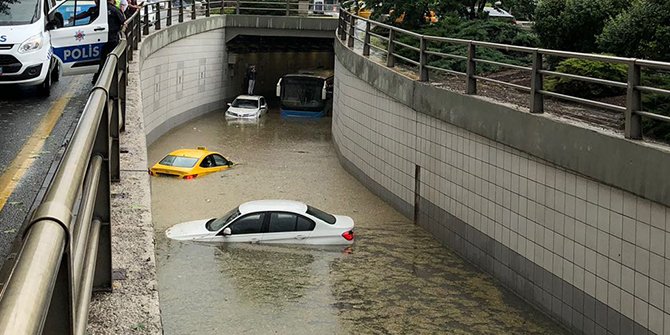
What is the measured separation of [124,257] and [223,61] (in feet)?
139

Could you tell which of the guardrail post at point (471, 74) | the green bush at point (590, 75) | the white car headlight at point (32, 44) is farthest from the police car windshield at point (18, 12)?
the green bush at point (590, 75)

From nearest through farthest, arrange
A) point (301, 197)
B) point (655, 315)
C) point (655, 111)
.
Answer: point (655, 315) → point (655, 111) → point (301, 197)

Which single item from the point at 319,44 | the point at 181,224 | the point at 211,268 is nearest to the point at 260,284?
the point at 211,268

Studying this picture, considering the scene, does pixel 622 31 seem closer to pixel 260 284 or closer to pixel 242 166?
pixel 260 284

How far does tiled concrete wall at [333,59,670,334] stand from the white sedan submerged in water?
2.01 meters

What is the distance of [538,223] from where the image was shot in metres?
15.1

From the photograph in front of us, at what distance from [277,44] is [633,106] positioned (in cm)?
4240

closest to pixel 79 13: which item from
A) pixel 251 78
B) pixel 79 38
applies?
pixel 79 38

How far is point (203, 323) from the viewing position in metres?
15.1

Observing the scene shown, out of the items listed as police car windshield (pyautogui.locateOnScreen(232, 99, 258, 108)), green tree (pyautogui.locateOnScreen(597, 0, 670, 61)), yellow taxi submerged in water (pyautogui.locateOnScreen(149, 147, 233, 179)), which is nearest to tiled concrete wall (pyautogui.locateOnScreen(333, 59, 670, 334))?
green tree (pyautogui.locateOnScreen(597, 0, 670, 61))

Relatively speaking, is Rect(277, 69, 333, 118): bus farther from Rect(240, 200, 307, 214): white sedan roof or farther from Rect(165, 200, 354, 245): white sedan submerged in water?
Rect(165, 200, 354, 245): white sedan submerged in water

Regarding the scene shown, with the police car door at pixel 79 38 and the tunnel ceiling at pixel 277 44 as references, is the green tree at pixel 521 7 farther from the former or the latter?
the tunnel ceiling at pixel 277 44

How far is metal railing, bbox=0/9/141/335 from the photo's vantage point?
181 cm

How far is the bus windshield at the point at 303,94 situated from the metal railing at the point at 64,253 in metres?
41.3
